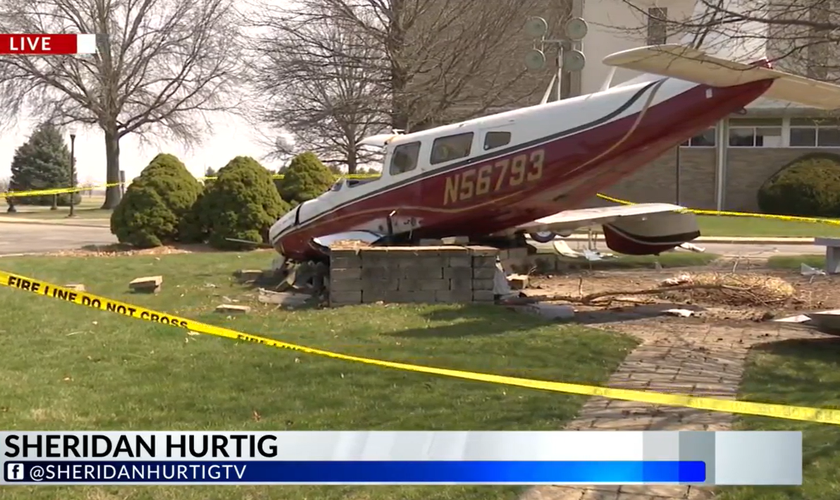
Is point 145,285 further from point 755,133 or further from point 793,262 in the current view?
point 755,133

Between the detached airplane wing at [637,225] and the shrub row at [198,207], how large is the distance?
8.65m

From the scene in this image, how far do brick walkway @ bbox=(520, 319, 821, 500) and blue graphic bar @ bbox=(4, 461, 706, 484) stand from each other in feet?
0.32

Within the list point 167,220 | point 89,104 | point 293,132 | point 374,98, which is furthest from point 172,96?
point 167,220

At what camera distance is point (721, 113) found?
10.6 meters

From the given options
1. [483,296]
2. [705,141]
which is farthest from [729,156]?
[483,296]

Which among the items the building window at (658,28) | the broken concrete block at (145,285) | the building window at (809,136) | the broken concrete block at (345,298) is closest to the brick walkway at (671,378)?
the building window at (658,28)

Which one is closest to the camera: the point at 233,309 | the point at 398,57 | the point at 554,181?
the point at 233,309

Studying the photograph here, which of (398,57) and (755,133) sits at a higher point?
(398,57)

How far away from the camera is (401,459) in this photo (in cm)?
508

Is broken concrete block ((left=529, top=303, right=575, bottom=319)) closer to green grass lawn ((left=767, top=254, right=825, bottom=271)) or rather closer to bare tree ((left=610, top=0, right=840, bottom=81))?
bare tree ((left=610, top=0, right=840, bottom=81))

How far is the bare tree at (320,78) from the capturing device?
2822 centimetres

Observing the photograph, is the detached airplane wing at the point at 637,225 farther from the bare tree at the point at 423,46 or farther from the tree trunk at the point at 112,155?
the tree trunk at the point at 112,155

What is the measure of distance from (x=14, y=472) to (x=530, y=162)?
869 centimetres

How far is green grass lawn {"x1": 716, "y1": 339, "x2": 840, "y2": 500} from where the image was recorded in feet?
15.0
